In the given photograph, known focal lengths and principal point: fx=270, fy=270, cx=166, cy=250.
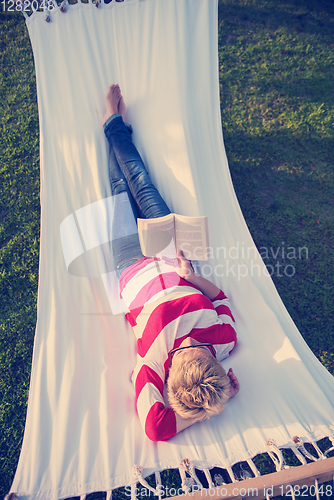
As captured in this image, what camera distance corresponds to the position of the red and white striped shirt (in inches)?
54.7

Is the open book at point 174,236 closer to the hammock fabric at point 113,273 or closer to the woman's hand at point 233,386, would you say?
the hammock fabric at point 113,273

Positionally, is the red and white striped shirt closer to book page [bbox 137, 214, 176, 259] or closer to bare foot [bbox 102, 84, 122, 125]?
book page [bbox 137, 214, 176, 259]

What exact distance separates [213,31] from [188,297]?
97.0 inches

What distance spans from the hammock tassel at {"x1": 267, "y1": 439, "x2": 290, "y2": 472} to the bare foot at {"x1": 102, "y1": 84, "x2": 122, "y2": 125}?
253 centimetres

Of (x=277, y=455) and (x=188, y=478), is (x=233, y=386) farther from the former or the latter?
(x=188, y=478)

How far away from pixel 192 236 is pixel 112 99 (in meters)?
1.46

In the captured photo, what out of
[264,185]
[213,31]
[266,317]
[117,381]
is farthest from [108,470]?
[213,31]

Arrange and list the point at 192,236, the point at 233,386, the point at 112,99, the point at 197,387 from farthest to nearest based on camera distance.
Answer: the point at 112,99 → the point at 192,236 → the point at 233,386 → the point at 197,387

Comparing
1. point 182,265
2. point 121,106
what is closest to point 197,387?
point 182,265

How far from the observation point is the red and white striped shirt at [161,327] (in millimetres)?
1390

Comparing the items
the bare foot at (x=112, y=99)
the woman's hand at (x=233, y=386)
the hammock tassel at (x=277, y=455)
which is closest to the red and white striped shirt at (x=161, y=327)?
the woman's hand at (x=233, y=386)

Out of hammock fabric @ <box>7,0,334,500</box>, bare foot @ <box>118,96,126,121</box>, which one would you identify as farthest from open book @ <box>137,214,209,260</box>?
bare foot @ <box>118,96,126,121</box>

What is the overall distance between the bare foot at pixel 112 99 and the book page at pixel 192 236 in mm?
1199

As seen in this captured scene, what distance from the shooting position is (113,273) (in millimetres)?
1970
